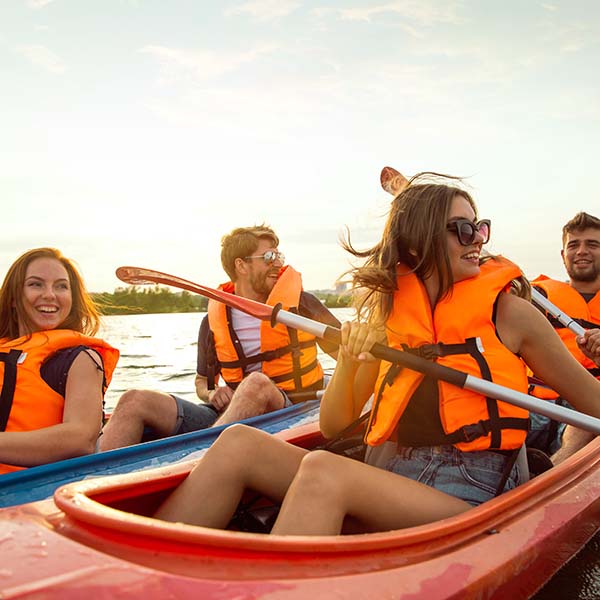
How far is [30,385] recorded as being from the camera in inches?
99.3

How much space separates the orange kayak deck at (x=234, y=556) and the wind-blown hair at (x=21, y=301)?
1.14 m

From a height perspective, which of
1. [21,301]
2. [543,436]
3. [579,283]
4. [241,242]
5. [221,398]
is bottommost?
[543,436]

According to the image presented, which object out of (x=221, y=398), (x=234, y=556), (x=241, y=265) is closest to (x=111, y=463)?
(x=221, y=398)

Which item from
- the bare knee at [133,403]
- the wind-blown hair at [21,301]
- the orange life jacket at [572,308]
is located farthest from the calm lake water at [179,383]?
the orange life jacket at [572,308]

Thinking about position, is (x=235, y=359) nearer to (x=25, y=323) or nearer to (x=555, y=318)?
(x=25, y=323)

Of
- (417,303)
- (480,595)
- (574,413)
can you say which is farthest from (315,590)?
(574,413)

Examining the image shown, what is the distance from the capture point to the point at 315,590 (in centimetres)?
135

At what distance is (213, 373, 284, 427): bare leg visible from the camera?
3.39 metres

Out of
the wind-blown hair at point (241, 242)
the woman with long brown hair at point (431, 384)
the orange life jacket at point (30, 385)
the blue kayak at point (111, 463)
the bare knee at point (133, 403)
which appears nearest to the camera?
the woman with long brown hair at point (431, 384)

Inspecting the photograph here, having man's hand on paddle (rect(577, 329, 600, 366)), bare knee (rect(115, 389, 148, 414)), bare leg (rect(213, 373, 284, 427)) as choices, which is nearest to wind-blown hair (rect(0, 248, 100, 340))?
bare knee (rect(115, 389, 148, 414))

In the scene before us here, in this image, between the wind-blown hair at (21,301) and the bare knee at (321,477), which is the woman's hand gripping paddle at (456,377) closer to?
the bare knee at (321,477)

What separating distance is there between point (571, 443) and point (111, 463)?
1973 millimetres

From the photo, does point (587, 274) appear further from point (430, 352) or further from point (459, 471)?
point (459, 471)

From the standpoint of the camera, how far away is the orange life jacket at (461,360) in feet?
6.15
